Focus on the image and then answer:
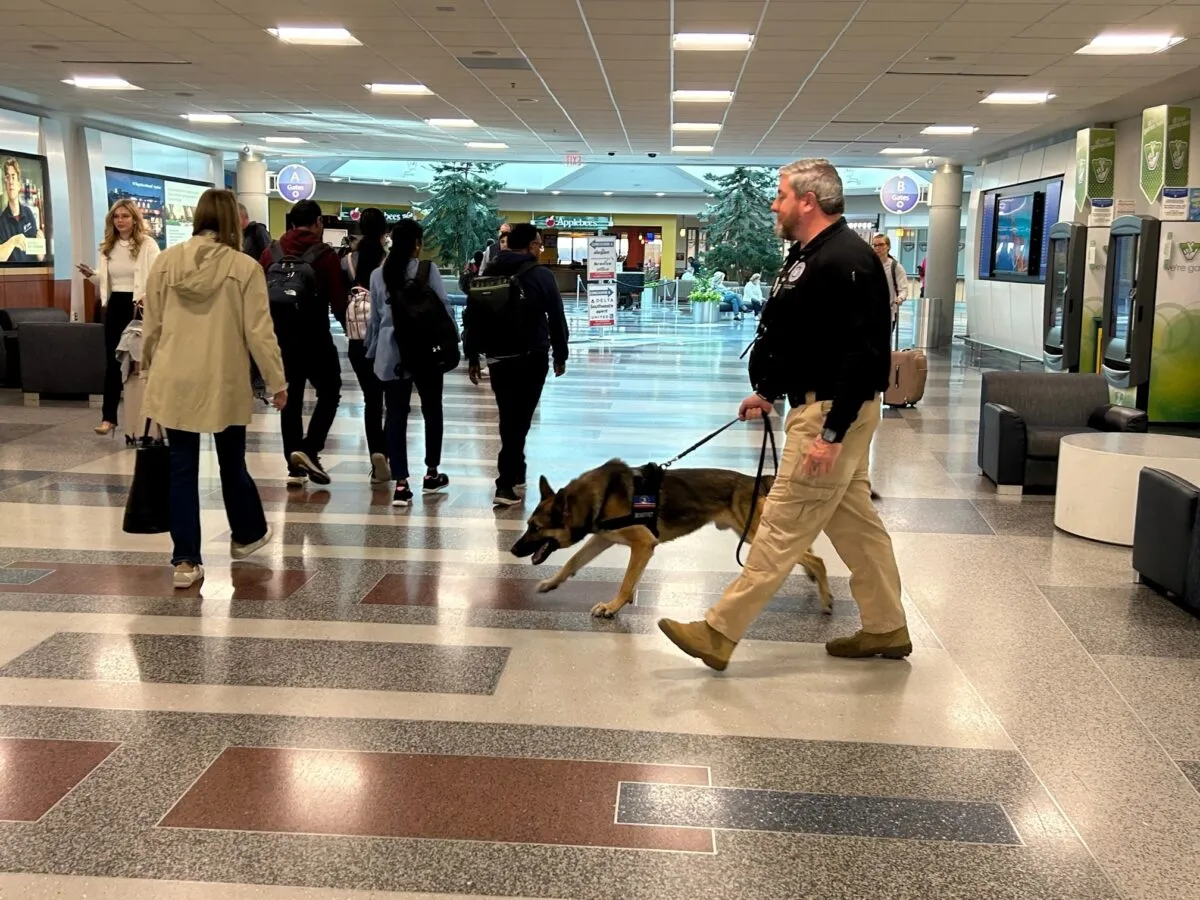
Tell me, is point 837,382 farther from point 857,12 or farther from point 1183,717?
point 857,12

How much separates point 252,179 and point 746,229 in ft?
50.8

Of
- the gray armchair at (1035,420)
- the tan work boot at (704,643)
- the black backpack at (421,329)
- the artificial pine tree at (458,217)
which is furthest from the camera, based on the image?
the artificial pine tree at (458,217)

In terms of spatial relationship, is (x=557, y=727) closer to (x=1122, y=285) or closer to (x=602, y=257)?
(x=1122, y=285)

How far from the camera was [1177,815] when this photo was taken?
131 inches

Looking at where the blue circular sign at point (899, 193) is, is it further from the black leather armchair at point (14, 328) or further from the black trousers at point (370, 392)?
the black trousers at point (370, 392)

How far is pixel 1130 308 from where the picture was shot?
11.8m

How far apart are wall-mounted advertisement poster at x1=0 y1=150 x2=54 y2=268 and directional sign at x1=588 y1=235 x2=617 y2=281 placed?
948 centimetres

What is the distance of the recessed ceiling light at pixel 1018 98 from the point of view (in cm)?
1415

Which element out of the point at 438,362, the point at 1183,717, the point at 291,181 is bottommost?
the point at 1183,717

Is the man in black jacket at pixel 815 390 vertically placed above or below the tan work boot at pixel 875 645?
above

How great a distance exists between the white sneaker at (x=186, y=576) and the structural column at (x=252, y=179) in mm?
20940

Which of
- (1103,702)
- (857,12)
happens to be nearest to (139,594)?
(1103,702)

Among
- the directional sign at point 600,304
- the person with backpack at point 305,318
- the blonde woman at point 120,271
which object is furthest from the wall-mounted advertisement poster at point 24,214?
the person with backpack at point 305,318

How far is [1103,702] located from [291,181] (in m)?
21.4
